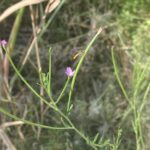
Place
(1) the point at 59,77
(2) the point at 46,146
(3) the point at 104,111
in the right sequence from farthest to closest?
(1) the point at 59,77, (3) the point at 104,111, (2) the point at 46,146

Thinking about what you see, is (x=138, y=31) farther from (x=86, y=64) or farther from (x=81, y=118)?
(x=81, y=118)

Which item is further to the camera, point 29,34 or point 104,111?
point 29,34

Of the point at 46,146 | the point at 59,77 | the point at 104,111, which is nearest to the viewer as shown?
the point at 46,146

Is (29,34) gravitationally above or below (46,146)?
above

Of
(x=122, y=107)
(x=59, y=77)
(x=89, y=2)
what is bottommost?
(x=122, y=107)

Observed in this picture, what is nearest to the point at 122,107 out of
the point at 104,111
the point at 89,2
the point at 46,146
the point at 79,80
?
the point at 104,111

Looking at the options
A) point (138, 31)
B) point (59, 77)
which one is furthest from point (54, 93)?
point (138, 31)

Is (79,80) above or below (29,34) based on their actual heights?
below

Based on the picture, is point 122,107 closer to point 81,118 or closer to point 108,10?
point 81,118

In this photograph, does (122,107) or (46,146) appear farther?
(122,107)
